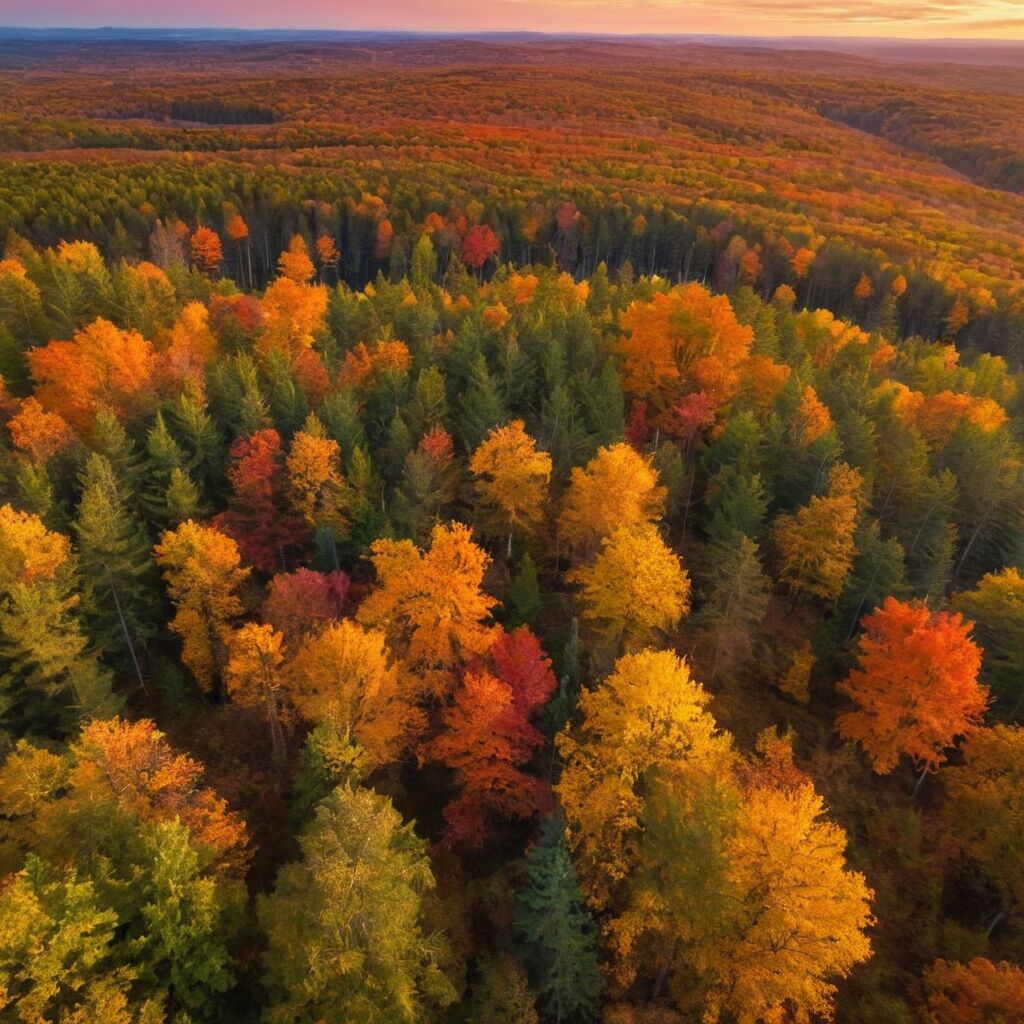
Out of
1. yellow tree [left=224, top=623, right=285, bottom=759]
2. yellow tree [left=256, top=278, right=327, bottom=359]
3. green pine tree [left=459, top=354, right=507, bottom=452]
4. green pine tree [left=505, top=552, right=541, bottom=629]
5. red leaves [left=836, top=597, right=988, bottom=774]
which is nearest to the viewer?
yellow tree [left=224, top=623, right=285, bottom=759]

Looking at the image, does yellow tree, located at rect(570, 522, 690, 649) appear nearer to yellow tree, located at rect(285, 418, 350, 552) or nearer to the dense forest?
the dense forest

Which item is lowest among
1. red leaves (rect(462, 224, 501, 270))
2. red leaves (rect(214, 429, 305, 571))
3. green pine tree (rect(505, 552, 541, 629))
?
red leaves (rect(462, 224, 501, 270))

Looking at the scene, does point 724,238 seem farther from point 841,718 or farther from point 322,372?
point 841,718

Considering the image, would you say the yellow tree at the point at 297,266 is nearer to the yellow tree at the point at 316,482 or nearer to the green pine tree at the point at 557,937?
the yellow tree at the point at 316,482

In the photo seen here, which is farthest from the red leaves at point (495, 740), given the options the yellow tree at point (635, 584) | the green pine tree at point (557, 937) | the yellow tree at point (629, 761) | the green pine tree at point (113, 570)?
the green pine tree at point (113, 570)

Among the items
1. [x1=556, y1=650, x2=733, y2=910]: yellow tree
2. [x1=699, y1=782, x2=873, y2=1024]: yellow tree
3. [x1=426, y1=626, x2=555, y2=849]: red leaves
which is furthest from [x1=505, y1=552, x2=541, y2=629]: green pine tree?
[x1=699, y1=782, x2=873, y2=1024]: yellow tree

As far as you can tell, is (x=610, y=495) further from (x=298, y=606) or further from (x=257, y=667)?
(x=257, y=667)

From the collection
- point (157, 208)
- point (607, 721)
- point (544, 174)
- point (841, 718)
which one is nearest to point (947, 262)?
point (544, 174)
